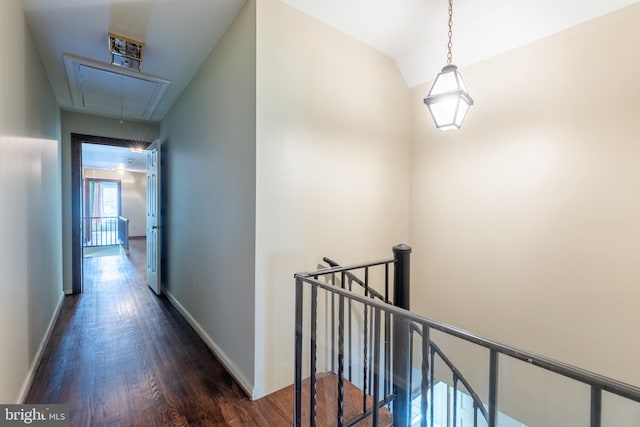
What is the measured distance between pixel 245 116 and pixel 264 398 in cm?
206

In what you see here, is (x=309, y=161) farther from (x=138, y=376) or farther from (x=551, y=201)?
(x=138, y=376)

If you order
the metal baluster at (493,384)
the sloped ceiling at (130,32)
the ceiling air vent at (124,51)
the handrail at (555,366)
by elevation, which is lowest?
the metal baluster at (493,384)

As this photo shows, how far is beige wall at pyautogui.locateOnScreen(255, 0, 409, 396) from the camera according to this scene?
2.06 meters

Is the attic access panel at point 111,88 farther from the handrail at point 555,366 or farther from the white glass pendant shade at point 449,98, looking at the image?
the handrail at point 555,366

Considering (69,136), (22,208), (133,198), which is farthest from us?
(133,198)

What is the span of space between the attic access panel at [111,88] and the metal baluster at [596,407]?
4.02 metres

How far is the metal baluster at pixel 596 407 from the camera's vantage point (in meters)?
0.72

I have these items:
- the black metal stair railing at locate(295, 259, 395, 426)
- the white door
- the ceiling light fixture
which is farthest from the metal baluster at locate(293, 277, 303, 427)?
the white door

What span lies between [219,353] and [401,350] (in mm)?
1654

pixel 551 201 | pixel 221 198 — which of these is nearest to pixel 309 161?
pixel 221 198

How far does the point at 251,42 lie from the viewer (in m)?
2.05

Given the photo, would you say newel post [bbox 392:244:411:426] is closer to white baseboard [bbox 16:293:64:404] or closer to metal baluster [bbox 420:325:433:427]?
metal baluster [bbox 420:325:433:427]

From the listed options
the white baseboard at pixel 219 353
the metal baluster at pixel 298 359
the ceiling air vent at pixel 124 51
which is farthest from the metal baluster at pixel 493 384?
the ceiling air vent at pixel 124 51

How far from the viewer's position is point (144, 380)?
2219 millimetres
